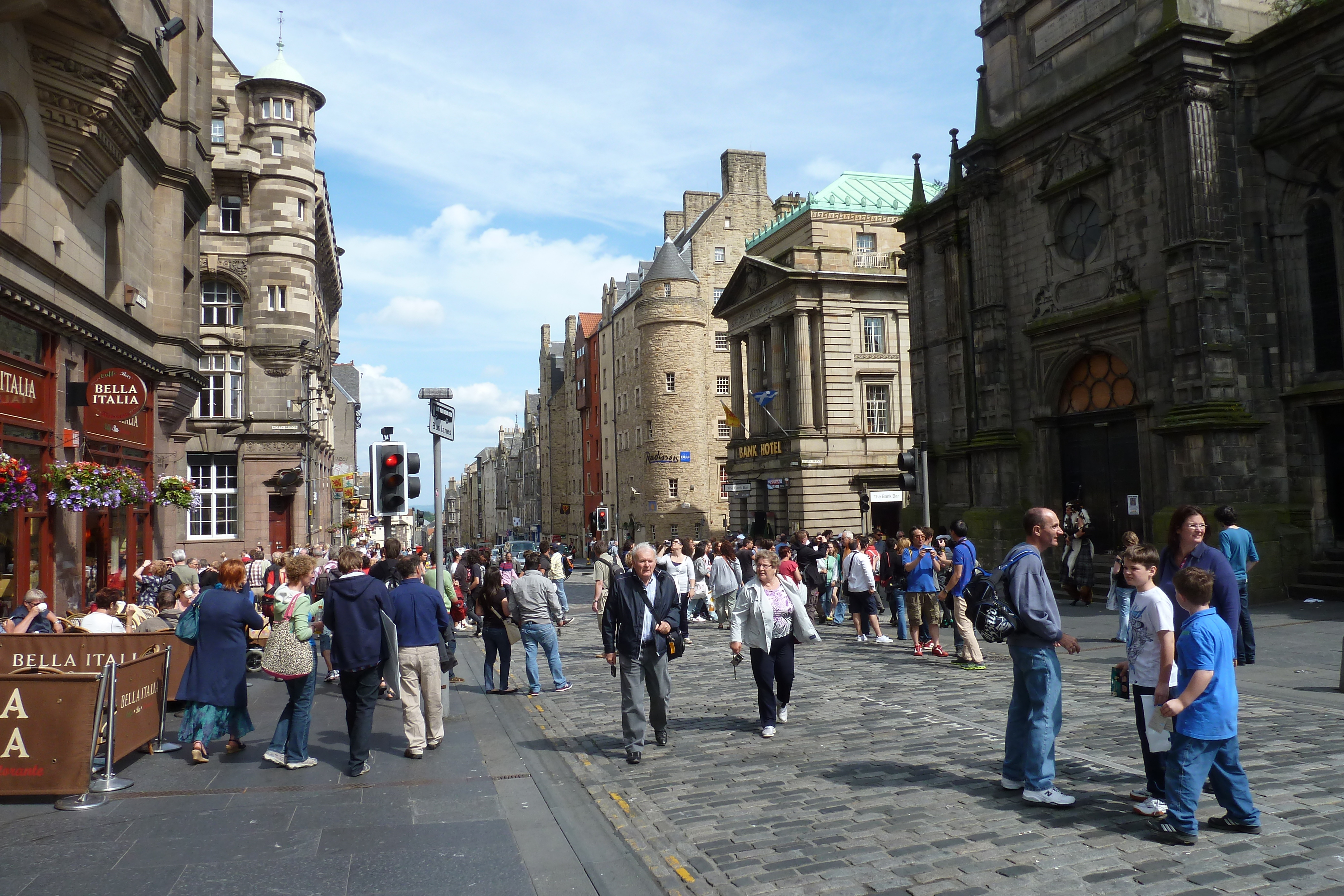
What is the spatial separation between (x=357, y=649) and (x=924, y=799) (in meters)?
4.44

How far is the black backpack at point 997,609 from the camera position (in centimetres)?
628

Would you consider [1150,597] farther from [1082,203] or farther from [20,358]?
[1082,203]

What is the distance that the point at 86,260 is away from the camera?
14336 millimetres

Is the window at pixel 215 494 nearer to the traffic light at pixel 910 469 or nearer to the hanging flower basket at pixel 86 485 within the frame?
the hanging flower basket at pixel 86 485

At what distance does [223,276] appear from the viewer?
109 ft

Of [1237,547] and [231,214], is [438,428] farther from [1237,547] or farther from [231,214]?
[231,214]

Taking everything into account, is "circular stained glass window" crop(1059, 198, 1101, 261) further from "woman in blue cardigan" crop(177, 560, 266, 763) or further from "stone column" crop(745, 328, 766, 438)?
"stone column" crop(745, 328, 766, 438)

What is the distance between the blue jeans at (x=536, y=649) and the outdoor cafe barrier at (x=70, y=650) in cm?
407

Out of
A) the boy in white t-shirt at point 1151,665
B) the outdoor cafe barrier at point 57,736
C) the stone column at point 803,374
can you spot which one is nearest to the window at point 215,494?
the stone column at point 803,374

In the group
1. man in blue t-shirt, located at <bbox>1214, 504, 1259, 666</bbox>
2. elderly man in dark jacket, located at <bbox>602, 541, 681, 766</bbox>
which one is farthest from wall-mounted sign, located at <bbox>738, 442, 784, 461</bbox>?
elderly man in dark jacket, located at <bbox>602, 541, 681, 766</bbox>

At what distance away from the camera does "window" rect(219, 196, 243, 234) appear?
33812mm

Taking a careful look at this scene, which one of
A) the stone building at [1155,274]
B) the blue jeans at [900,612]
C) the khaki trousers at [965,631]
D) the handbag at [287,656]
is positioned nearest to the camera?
the handbag at [287,656]

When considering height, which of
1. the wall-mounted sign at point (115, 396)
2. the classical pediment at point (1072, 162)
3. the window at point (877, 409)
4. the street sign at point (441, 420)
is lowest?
the street sign at point (441, 420)

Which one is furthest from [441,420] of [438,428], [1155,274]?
[1155,274]
